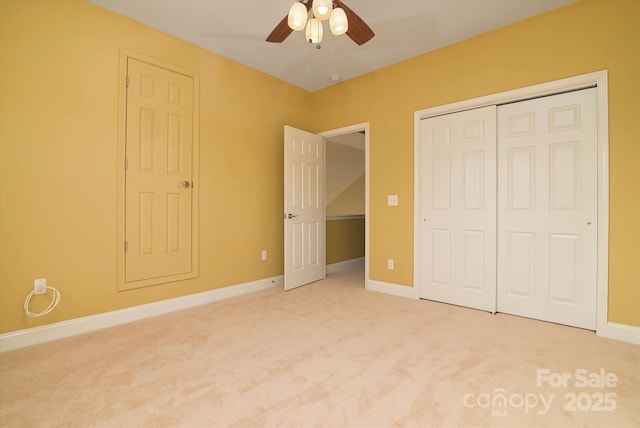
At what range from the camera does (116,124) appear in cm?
260

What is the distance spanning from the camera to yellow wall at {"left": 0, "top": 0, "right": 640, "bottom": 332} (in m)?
2.18

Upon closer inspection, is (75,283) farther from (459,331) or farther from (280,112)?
(459,331)

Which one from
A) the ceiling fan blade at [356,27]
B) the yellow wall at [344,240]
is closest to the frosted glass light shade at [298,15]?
the ceiling fan blade at [356,27]

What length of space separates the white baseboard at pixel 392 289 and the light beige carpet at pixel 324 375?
629 millimetres

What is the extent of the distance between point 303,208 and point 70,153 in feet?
8.01

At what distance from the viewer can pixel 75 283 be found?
241 centimetres

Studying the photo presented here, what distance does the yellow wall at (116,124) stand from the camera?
2180 millimetres

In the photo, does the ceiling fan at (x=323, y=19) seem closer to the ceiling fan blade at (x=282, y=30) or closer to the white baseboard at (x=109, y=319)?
the ceiling fan blade at (x=282, y=30)

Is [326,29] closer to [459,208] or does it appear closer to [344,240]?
[459,208]

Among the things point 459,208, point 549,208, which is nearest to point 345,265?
point 459,208

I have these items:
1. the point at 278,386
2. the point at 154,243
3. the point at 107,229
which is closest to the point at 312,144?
the point at 154,243

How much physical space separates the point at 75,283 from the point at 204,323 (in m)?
1.08

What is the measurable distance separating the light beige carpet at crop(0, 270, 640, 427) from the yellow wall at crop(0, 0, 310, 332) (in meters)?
0.47

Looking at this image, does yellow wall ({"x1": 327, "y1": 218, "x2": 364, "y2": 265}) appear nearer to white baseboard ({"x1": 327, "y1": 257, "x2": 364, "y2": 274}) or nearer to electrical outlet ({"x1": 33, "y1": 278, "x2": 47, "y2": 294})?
white baseboard ({"x1": 327, "y1": 257, "x2": 364, "y2": 274})
